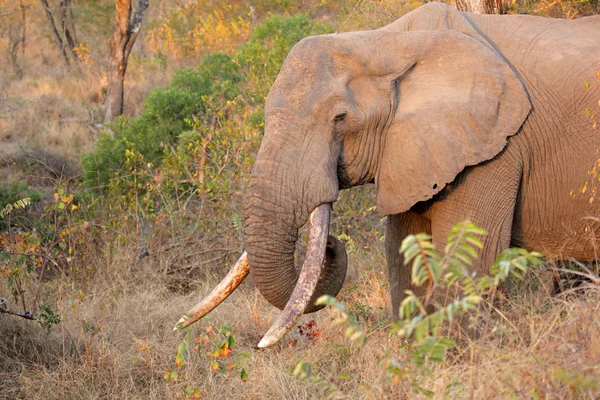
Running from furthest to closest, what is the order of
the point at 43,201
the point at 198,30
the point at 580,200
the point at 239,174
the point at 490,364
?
1. the point at 198,30
2. the point at 43,201
3. the point at 239,174
4. the point at 580,200
5. the point at 490,364

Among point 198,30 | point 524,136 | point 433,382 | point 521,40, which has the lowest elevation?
point 198,30

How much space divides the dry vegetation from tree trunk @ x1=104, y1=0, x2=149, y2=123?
1.73 metres

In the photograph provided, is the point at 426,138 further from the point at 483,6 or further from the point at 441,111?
the point at 483,6

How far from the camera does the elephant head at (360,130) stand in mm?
4305

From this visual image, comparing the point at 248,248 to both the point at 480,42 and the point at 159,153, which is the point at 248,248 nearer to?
the point at 480,42

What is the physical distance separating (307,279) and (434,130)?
1.00 m

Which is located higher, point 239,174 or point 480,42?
point 480,42

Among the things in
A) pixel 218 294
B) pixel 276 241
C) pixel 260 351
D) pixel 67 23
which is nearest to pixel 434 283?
pixel 276 241

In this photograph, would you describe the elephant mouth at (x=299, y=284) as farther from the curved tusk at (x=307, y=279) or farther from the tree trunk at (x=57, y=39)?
the tree trunk at (x=57, y=39)

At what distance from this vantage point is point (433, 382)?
12.7ft

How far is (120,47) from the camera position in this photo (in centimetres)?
1212

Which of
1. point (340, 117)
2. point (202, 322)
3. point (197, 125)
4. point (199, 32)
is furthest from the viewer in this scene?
point (199, 32)

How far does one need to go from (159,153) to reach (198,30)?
30.1 ft

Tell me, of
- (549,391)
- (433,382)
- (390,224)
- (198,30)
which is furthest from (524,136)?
(198,30)
